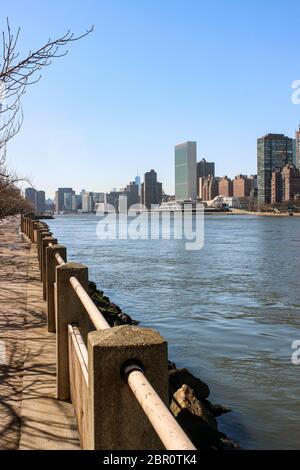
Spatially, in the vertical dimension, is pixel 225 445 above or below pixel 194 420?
below

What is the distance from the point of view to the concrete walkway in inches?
171

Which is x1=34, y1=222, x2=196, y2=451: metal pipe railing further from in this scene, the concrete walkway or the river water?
the river water

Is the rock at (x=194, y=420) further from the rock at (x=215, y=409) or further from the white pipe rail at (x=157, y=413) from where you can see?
the white pipe rail at (x=157, y=413)

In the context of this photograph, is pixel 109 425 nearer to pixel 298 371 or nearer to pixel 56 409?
pixel 56 409

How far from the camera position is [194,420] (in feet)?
23.6

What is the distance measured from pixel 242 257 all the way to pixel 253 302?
19.9 meters

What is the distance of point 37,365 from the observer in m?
6.28

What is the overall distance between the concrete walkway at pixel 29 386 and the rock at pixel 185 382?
2.33 m

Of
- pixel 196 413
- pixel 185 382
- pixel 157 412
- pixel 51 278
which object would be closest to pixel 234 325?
pixel 185 382

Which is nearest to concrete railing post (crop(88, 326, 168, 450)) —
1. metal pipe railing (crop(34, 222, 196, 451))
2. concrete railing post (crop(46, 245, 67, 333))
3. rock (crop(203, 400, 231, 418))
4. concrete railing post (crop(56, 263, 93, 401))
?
metal pipe railing (crop(34, 222, 196, 451))

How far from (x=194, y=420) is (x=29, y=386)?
102 inches

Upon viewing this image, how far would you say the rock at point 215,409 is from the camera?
29.8 feet

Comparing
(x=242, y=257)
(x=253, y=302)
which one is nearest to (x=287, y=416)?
(x=253, y=302)

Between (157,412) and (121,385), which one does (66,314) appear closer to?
(121,385)
